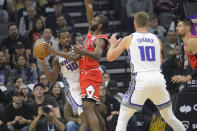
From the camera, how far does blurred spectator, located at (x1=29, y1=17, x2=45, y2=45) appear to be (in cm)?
1268

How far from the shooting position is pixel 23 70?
1158 cm

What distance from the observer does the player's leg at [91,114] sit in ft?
23.9

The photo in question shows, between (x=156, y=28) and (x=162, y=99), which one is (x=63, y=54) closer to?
(x=162, y=99)

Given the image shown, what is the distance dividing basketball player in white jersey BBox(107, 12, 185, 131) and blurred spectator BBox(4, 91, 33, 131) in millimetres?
3555

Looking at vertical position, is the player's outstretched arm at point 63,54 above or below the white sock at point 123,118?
above

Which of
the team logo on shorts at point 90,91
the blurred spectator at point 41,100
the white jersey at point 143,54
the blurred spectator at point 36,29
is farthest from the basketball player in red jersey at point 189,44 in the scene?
the blurred spectator at point 36,29

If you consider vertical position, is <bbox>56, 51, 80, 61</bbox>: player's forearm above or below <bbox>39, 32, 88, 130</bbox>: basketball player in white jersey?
above

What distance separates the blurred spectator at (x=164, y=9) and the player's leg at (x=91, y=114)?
733cm

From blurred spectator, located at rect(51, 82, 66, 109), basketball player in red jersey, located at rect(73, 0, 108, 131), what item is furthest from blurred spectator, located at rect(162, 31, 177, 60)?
basketball player in red jersey, located at rect(73, 0, 108, 131)

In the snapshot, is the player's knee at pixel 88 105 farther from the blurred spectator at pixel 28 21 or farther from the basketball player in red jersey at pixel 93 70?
the blurred spectator at pixel 28 21

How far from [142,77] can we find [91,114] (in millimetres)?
1083

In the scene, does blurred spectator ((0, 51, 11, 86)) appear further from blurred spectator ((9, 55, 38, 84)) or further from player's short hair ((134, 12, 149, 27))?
player's short hair ((134, 12, 149, 27))

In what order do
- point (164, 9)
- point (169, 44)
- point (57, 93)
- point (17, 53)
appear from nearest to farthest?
1. point (57, 93)
2. point (17, 53)
3. point (169, 44)
4. point (164, 9)

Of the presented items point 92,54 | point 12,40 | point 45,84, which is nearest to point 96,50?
point 92,54
